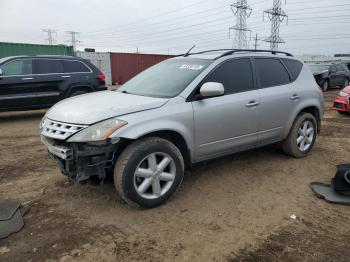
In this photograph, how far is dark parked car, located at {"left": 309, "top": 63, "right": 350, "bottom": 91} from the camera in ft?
62.9

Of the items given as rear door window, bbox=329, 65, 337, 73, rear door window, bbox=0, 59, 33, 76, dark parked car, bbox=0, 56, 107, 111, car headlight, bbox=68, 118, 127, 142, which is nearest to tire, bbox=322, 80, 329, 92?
rear door window, bbox=329, 65, 337, 73

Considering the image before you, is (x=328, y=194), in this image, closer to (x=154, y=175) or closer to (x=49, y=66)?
(x=154, y=175)

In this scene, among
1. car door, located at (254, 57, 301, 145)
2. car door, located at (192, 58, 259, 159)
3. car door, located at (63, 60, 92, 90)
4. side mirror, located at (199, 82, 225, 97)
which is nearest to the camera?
side mirror, located at (199, 82, 225, 97)

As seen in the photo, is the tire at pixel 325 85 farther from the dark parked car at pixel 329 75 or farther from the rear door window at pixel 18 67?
the rear door window at pixel 18 67

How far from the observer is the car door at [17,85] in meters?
8.91

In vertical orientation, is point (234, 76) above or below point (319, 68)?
below

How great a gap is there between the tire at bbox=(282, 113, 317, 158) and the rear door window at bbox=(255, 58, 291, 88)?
673mm

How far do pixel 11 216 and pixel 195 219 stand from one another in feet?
6.30

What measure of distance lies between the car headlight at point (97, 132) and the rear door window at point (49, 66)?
6656 mm

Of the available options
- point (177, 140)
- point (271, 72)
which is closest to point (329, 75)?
point (271, 72)

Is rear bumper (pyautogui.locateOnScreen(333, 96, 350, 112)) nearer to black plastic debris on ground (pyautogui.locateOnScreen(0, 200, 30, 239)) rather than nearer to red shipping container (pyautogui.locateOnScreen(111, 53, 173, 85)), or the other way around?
black plastic debris on ground (pyautogui.locateOnScreen(0, 200, 30, 239))

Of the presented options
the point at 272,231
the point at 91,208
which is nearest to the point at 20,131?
the point at 91,208

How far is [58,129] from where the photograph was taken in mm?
3670

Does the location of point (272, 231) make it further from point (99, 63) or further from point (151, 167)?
point (99, 63)
